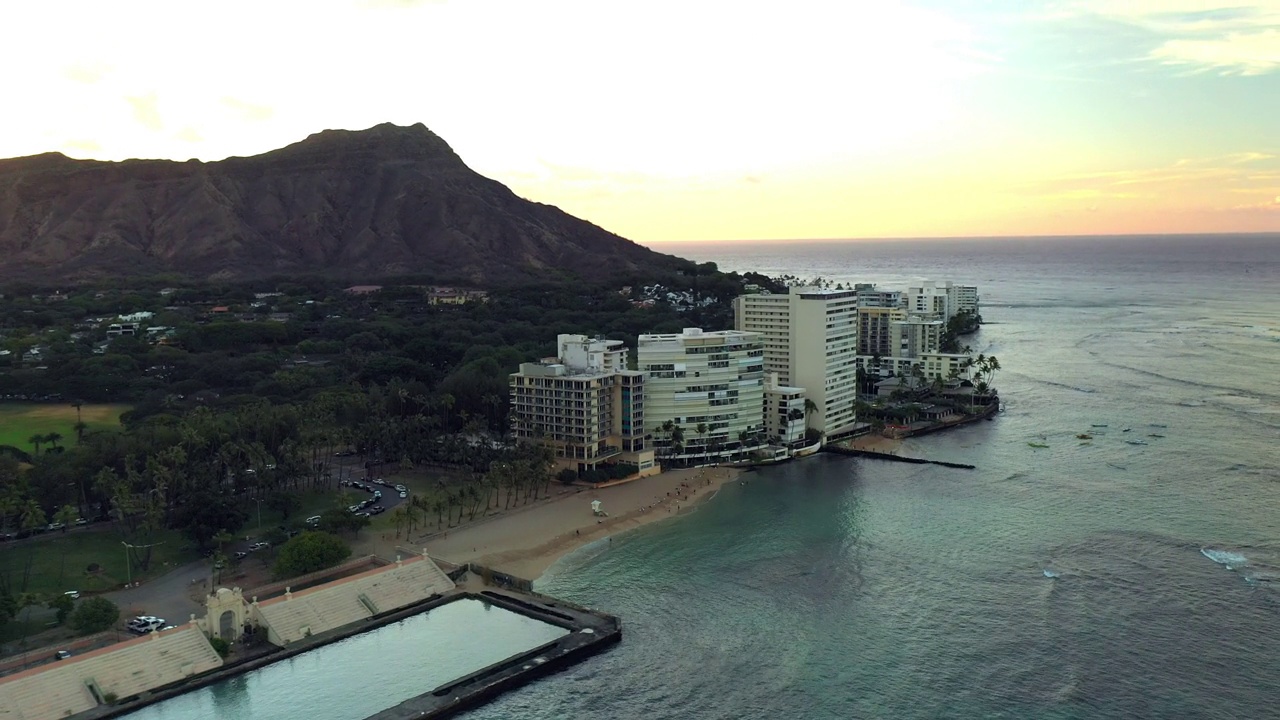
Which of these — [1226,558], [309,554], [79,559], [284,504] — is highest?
[284,504]

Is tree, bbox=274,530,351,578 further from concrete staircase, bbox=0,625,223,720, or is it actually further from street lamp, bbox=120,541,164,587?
concrete staircase, bbox=0,625,223,720

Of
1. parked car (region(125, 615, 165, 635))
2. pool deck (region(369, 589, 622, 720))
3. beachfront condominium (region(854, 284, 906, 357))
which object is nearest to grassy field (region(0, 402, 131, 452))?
parked car (region(125, 615, 165, 635))

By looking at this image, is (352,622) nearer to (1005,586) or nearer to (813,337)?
(1005,586)

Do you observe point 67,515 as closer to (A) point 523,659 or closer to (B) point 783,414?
(A) point 523,659

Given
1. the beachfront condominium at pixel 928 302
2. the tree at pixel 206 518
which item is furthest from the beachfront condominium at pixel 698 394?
the beachfront condominium at pixel 928 302

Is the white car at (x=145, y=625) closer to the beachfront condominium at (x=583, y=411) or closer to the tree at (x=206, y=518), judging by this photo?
the tree at (x=206, y=518)

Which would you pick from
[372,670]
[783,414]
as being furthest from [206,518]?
[783,414]

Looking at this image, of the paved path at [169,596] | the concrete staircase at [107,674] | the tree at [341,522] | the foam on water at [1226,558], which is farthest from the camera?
the tree at [341,522]
